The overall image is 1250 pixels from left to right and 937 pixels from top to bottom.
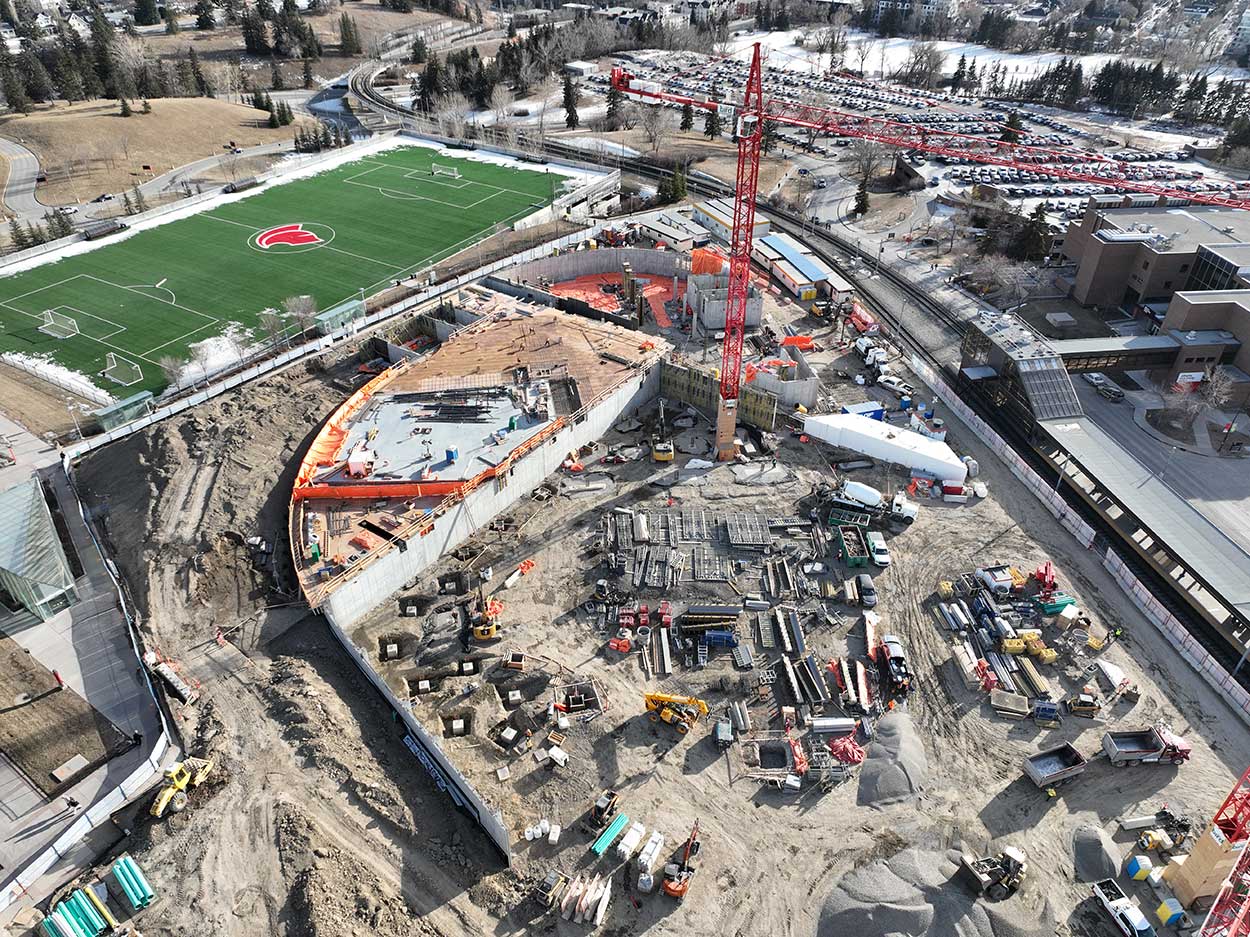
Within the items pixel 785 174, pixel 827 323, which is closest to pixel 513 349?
pixel 827 323

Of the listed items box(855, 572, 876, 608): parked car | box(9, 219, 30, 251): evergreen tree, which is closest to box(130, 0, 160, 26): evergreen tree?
box(9, 219, 30, 251): evergreen tree

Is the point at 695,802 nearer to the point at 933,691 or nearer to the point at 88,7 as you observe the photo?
the point at 933,691

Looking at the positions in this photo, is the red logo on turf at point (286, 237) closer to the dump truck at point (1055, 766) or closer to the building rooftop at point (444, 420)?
the building rooftop at point (444, 420)

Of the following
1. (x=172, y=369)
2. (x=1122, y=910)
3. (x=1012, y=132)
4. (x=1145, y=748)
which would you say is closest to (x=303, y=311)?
(x=172, y=369)

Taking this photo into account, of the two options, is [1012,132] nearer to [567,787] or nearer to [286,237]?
[286,237]

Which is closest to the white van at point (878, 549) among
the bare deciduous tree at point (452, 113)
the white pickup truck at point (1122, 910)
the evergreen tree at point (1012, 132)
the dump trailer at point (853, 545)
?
the dump trailer at point (853, 545)

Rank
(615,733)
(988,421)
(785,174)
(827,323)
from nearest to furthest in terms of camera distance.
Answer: (615,733), (988,421), (827,323), (785,174)

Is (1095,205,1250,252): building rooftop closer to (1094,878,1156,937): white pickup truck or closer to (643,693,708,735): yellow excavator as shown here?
(1094,878,1156,937): white pickup truck
